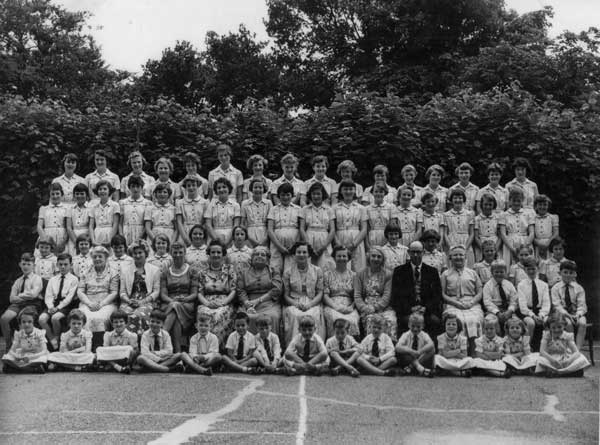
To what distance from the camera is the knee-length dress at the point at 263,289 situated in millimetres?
9672

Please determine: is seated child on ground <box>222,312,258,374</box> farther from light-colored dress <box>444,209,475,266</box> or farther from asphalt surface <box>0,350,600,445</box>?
light-colored dress <box>444,209,475,266</box>

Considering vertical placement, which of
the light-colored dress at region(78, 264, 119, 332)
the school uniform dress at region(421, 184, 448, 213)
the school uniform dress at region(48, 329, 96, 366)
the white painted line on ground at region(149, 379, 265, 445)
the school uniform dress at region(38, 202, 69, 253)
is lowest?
the white painted line on ground at region(149, 379, 265, 445)

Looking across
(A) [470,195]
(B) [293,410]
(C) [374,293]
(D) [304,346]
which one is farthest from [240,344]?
(A) [470,195]

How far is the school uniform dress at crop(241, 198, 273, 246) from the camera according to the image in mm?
10453

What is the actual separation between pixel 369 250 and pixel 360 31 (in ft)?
26.2

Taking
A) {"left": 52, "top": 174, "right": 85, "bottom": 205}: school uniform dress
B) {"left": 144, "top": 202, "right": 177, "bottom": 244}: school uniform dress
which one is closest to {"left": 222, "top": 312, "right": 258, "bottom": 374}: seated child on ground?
{"left": 144, "top": 202, "right": 177, "bottom": 244}: school uniform dress

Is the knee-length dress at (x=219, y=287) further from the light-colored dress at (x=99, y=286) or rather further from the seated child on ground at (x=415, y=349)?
the seated child on ground at (x=415, y=349)

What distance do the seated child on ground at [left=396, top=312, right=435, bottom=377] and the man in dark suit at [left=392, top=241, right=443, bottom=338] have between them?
0.51 metres

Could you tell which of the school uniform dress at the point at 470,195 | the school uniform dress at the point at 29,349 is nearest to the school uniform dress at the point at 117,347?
the school uniform dress at the point at 29,349

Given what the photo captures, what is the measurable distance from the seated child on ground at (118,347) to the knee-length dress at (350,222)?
2.80 meters

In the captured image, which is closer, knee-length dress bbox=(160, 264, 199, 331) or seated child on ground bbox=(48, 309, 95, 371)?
seated child on ground bbox=(48, 309, 95, 371)

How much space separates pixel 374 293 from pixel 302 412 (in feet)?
9.68

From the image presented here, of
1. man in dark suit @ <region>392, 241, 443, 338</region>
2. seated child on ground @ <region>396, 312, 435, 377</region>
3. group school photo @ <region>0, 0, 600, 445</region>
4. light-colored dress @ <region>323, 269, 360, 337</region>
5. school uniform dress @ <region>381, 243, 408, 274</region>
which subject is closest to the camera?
group school photo @ <region>0, 0, 600, 445</region>

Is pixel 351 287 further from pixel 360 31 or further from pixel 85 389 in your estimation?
pixel 360 31
